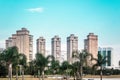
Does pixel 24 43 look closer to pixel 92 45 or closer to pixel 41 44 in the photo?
pixel 41 44

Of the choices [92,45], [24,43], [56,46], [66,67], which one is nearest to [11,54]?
[66,67]

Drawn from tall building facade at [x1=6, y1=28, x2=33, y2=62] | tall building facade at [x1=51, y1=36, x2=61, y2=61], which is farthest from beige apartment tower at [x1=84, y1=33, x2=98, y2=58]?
tall building facade at [x1=6, y1=28, x2=33, y2=62]

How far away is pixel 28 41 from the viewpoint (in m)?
117

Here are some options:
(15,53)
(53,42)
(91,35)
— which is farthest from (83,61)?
(53,42)

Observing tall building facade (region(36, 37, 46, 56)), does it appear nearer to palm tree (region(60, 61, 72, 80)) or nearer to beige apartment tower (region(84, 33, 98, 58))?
beige apartment tower (region(84, 33, 98, 58))

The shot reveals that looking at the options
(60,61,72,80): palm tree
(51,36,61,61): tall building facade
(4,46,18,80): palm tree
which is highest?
(51,36,61,61): tall building facade


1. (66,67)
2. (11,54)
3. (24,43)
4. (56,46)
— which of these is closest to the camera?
(11,54)

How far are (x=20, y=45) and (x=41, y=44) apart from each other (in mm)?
22518

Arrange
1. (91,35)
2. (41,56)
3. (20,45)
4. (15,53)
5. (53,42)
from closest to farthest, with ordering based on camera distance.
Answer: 1. (15,53)
2. (41,56)
3. (20,45)
4. (91,35)
5. (53,42)

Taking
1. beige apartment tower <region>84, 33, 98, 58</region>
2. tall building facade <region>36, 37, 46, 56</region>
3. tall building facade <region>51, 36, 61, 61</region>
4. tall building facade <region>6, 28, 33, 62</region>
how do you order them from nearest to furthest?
tall building facade <region>6, 28, 33, 62</region>
beige apartment tower <region>84, 33, 98, 58</region>
tall building facade <region>36, 37, 46, 56</region>
tall building facade <region>51, 36, 61, 61</region>

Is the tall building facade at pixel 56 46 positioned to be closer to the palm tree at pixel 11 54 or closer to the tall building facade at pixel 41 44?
the tall building facade at pixel 41 44

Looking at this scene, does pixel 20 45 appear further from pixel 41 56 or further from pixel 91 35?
pixel 41 56

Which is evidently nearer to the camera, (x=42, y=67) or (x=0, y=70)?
(x=42, y=67)

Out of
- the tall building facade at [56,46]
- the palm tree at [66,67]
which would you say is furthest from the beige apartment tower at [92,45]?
the palm tree at [66,67]
